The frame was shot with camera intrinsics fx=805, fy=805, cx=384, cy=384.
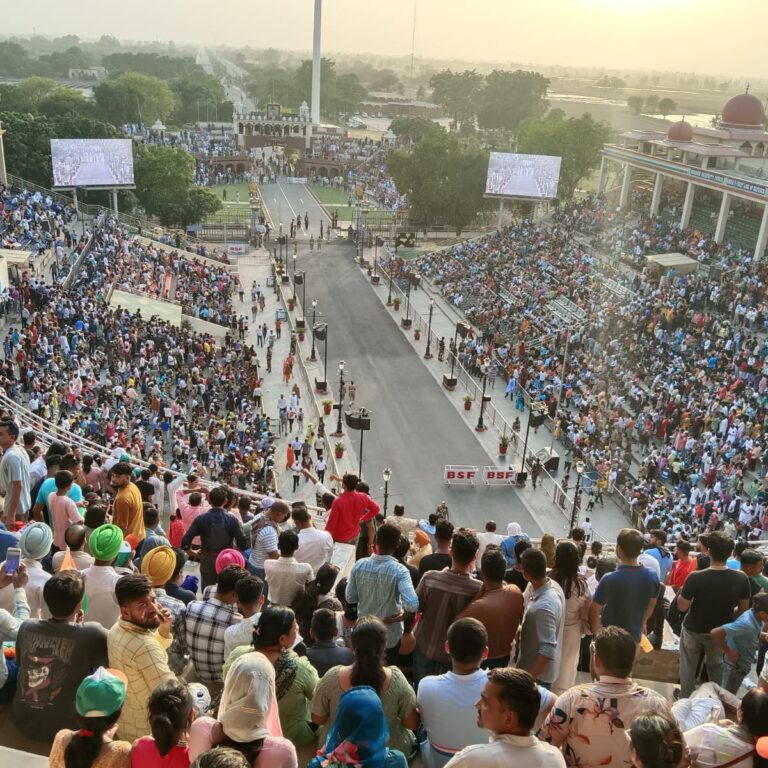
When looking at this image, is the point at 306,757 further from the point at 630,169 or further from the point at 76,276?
the point at 630,169

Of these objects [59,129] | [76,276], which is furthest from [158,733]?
[59,129]

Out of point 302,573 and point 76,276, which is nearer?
point 302,573

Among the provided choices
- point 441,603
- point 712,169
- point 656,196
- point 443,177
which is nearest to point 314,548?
point 441,603

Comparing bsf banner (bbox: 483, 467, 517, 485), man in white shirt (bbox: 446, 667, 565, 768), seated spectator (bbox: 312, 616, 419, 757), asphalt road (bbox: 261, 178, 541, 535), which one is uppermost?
man in white shirt (bbox: 446, 667, 565, 768)

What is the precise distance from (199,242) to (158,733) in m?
49.0

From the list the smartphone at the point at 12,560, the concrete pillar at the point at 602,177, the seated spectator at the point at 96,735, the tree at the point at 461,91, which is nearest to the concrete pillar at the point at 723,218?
the concrete pillar at the point at 602,177

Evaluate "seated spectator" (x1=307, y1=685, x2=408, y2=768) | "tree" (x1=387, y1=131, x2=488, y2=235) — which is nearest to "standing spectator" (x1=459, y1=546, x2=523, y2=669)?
"seated spectator" (x1=307, y1=685, x2=408, y2=768)

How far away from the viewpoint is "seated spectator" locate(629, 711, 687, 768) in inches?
144

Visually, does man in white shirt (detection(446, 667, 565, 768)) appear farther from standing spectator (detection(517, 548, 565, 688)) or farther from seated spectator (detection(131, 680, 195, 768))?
standing spectator (detection(517, 548, 565, 688))

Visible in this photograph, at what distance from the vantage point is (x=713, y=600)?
6520mm

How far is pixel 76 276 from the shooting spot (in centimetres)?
3322

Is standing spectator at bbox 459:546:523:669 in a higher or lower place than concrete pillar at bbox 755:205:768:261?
→ higher

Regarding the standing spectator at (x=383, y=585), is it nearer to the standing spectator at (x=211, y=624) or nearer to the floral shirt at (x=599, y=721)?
the standing spectator at (x=211, y=624)

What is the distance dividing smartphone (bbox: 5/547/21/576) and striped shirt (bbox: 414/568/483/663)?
313 cm
